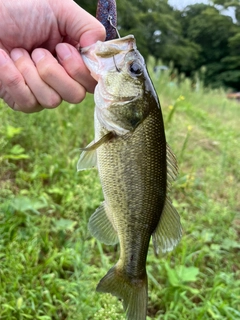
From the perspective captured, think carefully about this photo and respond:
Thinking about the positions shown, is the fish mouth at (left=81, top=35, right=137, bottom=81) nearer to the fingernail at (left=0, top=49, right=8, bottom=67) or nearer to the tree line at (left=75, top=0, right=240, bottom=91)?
the fingernail at (left=0, top=49, right=8, bottom=67)

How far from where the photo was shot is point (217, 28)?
36625 millimetres

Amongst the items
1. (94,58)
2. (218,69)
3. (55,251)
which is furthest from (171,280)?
(218,69)

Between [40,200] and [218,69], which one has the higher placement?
[40,200]

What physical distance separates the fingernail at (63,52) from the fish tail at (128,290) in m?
0.90

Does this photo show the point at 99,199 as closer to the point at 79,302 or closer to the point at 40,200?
the point at 40,200

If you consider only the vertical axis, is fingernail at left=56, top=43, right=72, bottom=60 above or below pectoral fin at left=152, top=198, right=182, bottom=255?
above

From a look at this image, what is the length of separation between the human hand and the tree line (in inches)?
1081

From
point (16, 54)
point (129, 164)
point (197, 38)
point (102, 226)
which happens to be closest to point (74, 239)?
point (102, 226)

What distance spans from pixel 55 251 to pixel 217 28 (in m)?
→ 38.2

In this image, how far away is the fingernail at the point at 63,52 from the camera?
1458mm

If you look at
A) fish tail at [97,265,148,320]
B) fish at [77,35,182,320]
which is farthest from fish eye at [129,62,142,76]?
fish tail at [97,265,148,320]

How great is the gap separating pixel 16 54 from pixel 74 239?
149 centimetres

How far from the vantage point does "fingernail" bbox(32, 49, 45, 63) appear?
1.48m

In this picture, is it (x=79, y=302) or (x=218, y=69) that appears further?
(x=218, y=69)
